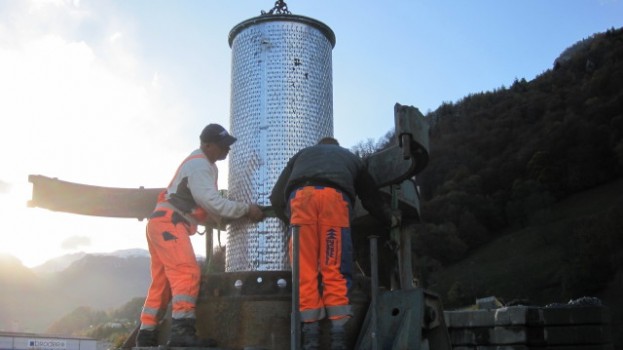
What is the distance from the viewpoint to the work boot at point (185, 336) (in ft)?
14.9

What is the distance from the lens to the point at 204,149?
209 inches

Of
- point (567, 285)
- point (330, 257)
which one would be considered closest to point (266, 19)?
point (330, 257)

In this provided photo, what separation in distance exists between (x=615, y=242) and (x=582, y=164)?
74.0 feet

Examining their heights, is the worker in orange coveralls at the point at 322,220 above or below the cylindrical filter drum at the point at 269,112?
below

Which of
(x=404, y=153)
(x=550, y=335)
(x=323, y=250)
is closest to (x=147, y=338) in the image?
(x=323, y=250)

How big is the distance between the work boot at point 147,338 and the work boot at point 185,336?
1.73ft

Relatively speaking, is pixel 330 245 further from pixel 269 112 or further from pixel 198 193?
pixel 269 112

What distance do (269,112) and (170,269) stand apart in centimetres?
164

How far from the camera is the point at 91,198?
6516mm

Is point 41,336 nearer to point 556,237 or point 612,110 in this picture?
point 556,237

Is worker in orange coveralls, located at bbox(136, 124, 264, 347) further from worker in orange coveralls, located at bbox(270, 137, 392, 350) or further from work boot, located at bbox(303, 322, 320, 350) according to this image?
work boot, located at bbox(303, 322, 320, 350)

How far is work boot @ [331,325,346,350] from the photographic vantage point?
167 inches

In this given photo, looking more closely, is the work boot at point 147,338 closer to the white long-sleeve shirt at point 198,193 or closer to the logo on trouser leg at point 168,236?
the logo on trouser leg at point 168,236

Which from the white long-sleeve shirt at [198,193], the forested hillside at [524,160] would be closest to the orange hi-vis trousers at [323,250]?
the white long-sleeve shirt at [198,193]
